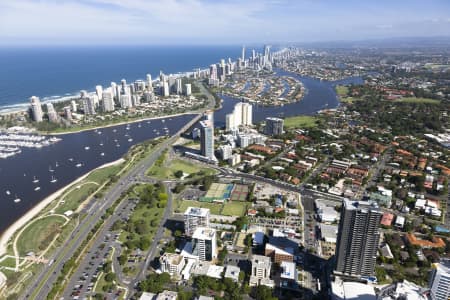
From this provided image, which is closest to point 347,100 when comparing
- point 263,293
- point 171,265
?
point 263,293

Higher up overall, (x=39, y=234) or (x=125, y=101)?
(x=125, y=101)

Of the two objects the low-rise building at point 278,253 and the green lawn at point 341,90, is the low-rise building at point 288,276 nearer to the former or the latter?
the low-rise building at point 278,253

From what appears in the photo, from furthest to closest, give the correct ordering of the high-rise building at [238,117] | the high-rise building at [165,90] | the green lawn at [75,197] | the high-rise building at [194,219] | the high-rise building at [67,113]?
the high-rise building at [165,90] → the high-rise building at [67,113] → the high-rise building at [238,117] → the green lawn at [75,197] → the high-rise building at [194,219]

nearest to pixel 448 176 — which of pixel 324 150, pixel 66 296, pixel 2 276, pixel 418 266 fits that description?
pixel 324 150

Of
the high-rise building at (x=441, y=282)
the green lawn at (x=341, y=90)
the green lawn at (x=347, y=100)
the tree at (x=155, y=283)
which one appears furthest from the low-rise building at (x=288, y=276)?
the green lawn at (x=341, y=90)

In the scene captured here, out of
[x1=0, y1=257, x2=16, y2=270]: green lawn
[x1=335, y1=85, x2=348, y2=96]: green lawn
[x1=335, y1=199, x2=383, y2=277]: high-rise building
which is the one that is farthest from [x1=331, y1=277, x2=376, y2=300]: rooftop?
[x1=335, y1=85, x2=348, y2=96]: green lawn

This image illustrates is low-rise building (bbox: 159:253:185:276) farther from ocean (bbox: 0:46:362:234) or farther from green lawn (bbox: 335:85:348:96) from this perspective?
green lawn (bbox: 335:85:348:96)

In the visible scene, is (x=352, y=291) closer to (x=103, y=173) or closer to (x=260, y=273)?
(x=260, y=273)
